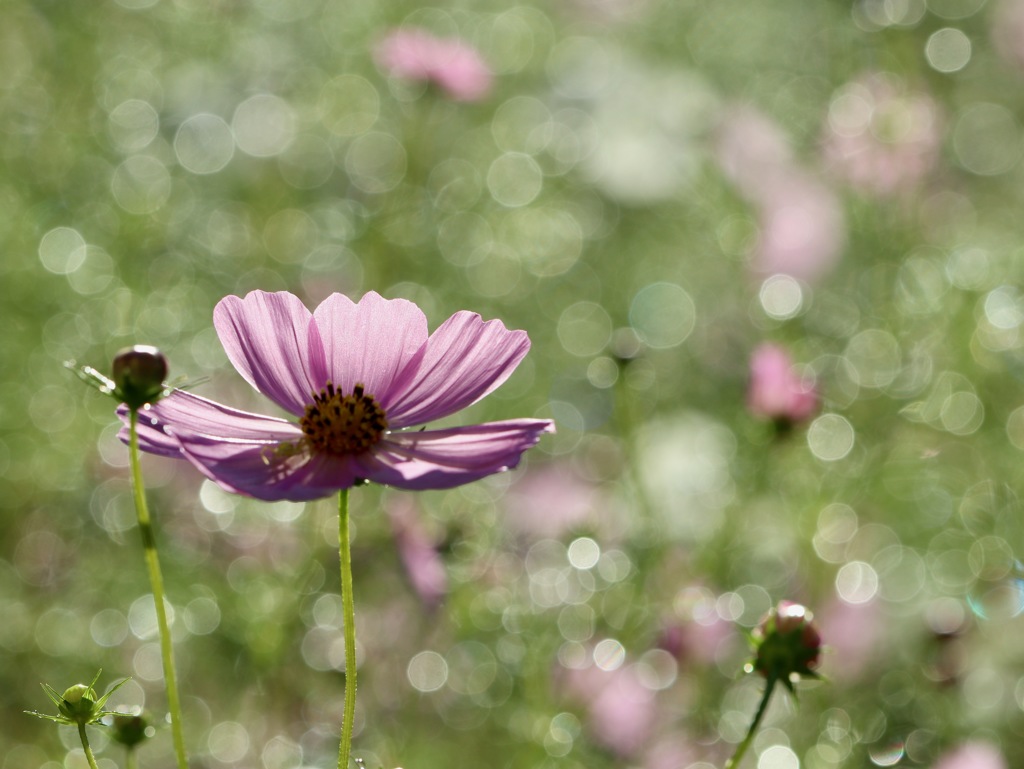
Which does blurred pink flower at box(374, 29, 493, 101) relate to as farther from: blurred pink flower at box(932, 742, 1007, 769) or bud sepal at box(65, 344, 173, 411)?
bud sepal at box(65, 344, 173, 411)

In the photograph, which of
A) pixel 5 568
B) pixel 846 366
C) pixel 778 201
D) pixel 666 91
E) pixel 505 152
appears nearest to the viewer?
pixel 5 568

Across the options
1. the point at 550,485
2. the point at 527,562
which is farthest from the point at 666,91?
the point at 527,562

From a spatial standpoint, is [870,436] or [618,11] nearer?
[870,436]

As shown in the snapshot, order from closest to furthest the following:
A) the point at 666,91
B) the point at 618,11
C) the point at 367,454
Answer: the point at 367,454, the point at 666,91, the point at 618,11

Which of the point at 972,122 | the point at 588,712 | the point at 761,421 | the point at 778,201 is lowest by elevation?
the point at 588,712

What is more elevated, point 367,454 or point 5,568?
point 367,454

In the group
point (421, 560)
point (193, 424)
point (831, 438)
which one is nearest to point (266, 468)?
point (193, 424)

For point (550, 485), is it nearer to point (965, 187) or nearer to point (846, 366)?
point (846, 366)

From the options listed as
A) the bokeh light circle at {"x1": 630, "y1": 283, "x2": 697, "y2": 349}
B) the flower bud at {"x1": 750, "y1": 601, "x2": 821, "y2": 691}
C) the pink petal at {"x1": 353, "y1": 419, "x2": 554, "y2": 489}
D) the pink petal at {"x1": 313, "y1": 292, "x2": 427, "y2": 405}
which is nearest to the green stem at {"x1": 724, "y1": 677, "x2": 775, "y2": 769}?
the flower bud at {"x1": 750, "y1": 601, "x2": 821, "y2": 691}
